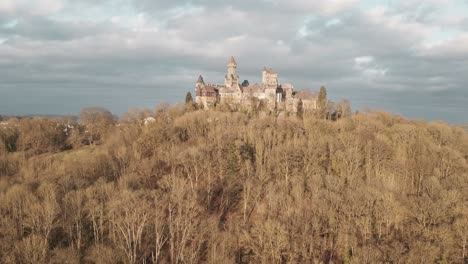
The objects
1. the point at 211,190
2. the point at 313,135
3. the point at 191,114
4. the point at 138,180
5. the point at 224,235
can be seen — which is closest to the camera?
the point at 224,235

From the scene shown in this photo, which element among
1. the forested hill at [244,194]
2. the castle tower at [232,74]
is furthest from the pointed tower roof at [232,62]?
the forested hill at [244,194]

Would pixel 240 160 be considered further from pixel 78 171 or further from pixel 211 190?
pixel 78 171

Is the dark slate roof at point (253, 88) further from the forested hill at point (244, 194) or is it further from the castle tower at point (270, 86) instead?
the forested hill at point (244, 194)

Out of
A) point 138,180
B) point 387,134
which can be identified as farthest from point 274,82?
point 138,180

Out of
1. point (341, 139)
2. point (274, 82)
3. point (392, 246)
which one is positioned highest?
point (274, 82)

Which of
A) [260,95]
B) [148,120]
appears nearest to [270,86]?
[260,95]

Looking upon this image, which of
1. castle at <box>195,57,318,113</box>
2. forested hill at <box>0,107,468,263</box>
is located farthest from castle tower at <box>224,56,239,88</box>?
forested hill at <box>0,107,468,263</box>
